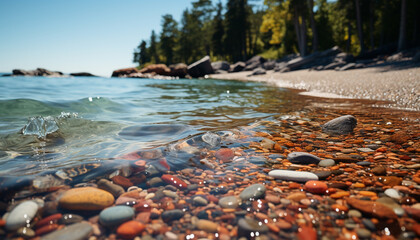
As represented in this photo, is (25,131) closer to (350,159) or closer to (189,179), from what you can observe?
(189,179)

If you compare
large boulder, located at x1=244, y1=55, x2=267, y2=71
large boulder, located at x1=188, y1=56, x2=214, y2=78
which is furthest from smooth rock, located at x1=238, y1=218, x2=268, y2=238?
large boulder, located at x1=244, y1=55, x2=267, y2=71

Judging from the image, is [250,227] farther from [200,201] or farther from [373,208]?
[373,208]

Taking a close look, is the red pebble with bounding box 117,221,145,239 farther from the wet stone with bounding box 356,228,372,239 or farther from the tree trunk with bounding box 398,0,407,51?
the tree trunk with bounding box 398,0,407,51

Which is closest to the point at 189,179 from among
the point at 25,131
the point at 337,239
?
the point at 337,239

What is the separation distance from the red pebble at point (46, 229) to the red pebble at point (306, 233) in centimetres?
131

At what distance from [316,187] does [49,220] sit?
1.68m

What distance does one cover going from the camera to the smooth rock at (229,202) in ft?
4.59

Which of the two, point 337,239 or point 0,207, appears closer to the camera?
point 337,239

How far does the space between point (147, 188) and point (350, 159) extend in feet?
5.85

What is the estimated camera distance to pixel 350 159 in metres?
2.01

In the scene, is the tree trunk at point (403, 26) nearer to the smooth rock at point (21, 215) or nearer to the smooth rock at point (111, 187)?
the smooth rock at point (111, 187)

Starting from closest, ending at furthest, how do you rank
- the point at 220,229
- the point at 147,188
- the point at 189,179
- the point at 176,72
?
the point at 220,229
the point at 147,188
the point at 189,179
the point at 176,72

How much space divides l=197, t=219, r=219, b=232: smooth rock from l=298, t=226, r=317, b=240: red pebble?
0.43m

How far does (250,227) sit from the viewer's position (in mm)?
1188
